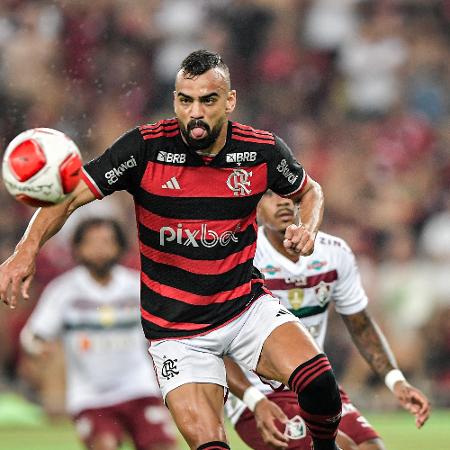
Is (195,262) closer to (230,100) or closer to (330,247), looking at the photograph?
(230,100)

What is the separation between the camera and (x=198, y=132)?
20.0 feet

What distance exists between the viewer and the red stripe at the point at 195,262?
20.6 ft

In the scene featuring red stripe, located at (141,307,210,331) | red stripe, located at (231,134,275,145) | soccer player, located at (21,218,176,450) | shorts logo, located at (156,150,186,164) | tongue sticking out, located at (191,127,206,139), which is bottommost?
soccer player, located at (21,218,176,450)

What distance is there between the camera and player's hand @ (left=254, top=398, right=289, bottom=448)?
21.1 feet

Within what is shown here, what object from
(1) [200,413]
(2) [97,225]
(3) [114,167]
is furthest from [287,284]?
(2) [97,225]

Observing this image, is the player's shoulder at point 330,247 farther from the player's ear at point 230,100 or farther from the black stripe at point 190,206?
the player's ear at point 230,100

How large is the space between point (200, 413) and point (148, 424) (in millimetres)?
2939

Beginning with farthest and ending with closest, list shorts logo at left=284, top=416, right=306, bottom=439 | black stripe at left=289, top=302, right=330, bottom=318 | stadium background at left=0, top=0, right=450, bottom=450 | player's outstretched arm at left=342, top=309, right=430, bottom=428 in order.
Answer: stadium background at left=0, top=0, right=450, bottom=450 → player's outstretched arm at left=342, top=309, right=430, bottom=428 → black stripe at left=289, top=302, right=330, bottom=318 → shorts logo at left=284, top=416, right=306, bottom=439

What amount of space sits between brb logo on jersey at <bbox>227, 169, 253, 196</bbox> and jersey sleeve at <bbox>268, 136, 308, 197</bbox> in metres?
0.14

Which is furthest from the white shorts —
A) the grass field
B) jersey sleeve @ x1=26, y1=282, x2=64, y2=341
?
the grass field

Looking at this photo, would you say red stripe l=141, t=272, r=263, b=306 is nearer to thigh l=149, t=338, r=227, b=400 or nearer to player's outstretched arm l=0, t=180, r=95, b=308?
thigh l=149, t=338, r=227, b=400

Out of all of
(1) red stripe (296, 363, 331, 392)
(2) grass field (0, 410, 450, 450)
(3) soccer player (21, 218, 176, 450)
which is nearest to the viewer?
(1) red stripe (296, 363, 331, 392)

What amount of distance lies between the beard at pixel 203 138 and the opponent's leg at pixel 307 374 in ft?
3.14

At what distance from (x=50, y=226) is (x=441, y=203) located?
878 centimetres
